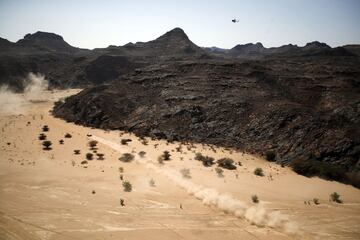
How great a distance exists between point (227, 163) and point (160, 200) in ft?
26.4

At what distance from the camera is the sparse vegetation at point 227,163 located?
889 inches

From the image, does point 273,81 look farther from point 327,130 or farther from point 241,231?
point 241,231

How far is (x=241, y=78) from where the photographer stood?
4225 cm

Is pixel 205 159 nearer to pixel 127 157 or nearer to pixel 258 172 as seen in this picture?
pixel 258 172

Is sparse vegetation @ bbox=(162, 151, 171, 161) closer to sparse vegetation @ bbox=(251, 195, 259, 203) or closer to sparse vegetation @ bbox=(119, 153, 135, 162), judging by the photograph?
sparse vegetation @ bbox=(119, 153, 135, 162)

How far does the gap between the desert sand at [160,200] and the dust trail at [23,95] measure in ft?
78.0

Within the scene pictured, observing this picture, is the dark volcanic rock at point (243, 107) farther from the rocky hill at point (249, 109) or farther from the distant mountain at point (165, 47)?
→ the distant mountain at point (165, 47)

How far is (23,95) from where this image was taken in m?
61.2

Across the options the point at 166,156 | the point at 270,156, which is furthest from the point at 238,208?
the point at 270,156

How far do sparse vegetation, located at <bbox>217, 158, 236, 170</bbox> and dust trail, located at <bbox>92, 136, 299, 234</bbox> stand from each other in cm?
415

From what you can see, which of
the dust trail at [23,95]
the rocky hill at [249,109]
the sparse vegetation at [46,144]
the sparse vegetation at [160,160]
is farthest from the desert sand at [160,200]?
the dust trail at [23,95]

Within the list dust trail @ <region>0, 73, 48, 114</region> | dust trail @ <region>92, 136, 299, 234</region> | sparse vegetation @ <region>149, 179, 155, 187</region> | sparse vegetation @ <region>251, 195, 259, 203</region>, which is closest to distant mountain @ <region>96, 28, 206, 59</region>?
dust trail @ <region>0, 73, 48, 114</region>

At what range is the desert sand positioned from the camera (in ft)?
43.0

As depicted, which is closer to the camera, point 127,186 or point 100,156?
point 127,186
